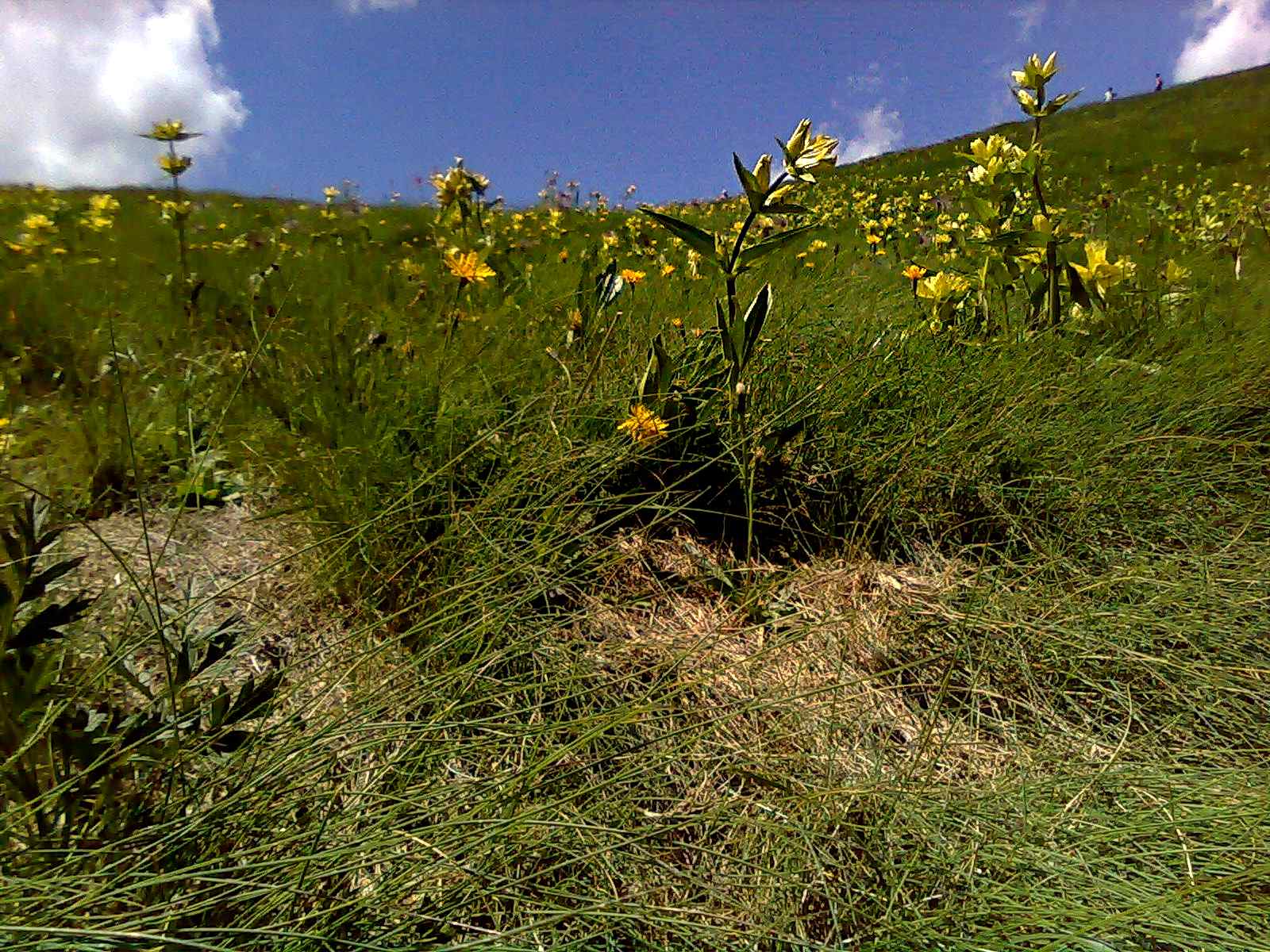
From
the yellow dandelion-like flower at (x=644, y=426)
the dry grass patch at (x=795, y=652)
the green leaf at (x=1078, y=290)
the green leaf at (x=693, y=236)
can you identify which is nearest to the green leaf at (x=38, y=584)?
the dry grass patch at (x=795, y=652)

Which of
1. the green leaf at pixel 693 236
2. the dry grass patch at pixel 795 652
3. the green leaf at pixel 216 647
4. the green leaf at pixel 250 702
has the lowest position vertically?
the dry grass patch at pixel 795 652

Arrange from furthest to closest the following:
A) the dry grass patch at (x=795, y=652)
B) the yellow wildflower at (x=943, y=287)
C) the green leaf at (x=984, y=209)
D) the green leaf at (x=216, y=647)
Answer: the green leaf at (x=984, y=209) → the yellow wildflower at (x=943, y=287) → the dry grass patch at (x=795, y=652) → the green leaf at (x=216, y=647)

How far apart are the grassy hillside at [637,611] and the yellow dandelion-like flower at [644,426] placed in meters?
0.01

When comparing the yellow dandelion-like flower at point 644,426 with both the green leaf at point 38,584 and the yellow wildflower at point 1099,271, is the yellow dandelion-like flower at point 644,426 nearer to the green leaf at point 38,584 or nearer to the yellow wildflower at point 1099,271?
the green leaf at point 38,584

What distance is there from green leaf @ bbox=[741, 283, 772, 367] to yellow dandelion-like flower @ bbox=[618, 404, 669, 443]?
10.1 inches

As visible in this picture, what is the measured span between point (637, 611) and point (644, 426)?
1.20 ft

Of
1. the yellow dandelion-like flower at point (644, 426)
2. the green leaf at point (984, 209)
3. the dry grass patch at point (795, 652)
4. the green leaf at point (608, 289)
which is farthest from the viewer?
the green leaf at point (984, 209)

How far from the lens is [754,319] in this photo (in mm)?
1593

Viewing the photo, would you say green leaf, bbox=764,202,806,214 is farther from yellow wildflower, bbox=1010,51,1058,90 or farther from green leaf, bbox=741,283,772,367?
yellow wildflower, bbox=1010,51,1058,90

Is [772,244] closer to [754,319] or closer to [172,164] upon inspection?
[754,319]

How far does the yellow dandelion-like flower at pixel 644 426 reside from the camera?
4.83 ft

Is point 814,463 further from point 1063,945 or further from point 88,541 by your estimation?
point 88,541

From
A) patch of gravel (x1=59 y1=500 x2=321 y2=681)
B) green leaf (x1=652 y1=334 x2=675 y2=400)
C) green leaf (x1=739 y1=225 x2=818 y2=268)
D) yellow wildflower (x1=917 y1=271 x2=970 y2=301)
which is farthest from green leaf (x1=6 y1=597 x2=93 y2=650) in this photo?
yellow wildflower (x1=917 y1=271 x2=970 y2=301)

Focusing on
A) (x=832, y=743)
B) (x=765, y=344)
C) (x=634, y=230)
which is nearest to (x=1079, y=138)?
(x=634, y=230)
